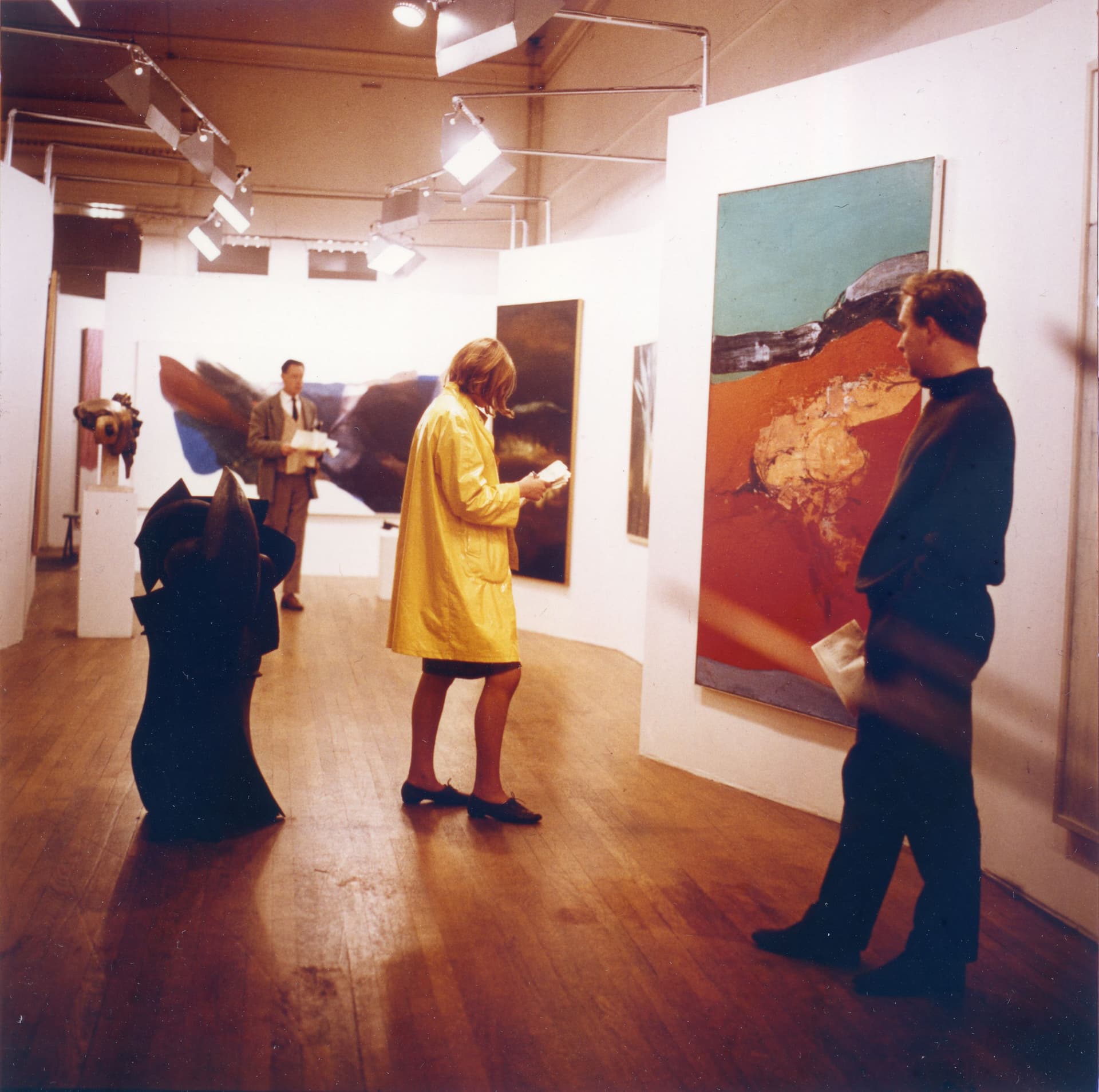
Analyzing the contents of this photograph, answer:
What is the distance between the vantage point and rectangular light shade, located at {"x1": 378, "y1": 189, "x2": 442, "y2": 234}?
8.56 metres

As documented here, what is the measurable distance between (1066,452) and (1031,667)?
667mm

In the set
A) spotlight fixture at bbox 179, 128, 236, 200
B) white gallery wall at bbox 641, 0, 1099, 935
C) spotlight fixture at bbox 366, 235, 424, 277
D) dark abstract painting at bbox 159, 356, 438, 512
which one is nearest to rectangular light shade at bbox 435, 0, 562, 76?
white gallery wall at bbox 641, 0, 1099, 935

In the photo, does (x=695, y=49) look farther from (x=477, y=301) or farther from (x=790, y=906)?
(x=790, y=906)

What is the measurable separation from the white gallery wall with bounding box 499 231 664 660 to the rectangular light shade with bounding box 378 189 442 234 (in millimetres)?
831

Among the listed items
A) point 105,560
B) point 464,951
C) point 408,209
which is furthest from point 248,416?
point 464,951

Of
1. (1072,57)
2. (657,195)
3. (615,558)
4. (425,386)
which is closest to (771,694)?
(1072,57)

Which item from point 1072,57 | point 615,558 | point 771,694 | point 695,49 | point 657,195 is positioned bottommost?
point 771,694

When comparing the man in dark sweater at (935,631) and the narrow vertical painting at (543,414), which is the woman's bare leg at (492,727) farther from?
the narrow vertical painting at (543,414)

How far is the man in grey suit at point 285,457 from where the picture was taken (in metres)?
8.58

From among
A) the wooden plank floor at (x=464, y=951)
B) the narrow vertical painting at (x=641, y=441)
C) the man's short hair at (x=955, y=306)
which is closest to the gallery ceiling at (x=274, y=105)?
the narrow vertical painting at (x=641, y=441)

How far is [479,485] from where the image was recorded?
381 cm

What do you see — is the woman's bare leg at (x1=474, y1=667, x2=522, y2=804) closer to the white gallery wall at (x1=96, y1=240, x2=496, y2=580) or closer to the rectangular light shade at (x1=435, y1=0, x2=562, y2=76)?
the rectangular light shade at (x1=435, y1=0, x2=562, y2=76)

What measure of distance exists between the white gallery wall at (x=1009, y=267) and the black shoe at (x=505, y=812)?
3.42 feet

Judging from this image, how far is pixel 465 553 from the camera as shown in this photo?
3.88m
